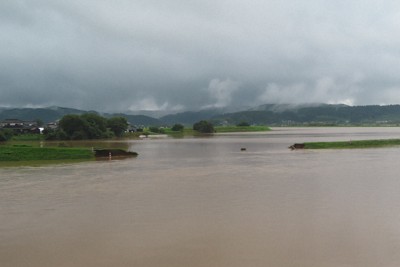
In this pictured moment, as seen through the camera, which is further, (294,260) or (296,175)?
(296,175)

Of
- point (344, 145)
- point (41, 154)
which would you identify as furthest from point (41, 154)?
point (344, 145)

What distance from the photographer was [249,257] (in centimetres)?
1088

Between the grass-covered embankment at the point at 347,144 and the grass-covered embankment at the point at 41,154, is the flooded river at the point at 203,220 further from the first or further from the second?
the grass-covered embankment at the point at 347,144

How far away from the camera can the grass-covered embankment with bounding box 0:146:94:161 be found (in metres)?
41.9

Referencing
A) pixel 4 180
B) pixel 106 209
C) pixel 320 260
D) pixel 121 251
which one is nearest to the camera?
pixel 320 260

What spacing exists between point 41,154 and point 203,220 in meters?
33.1

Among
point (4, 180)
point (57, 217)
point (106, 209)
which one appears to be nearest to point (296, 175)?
point (106, 209)

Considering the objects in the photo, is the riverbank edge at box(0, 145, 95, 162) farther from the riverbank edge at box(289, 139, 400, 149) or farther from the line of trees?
the line of trees

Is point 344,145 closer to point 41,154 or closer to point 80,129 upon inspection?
point 41,154

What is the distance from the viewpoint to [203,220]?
15.1 meters

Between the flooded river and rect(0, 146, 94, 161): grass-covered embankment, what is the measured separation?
51.3ft

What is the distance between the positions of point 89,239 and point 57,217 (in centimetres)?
394

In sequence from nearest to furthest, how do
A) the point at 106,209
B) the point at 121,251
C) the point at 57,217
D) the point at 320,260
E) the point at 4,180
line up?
the point at 320,260
the point at 121,251
the point at 57,217
the point at 106,209
the point at 4,180

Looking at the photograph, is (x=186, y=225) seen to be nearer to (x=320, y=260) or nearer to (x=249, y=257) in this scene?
(x=249, y=257)
